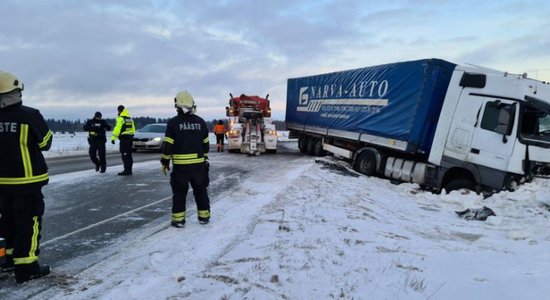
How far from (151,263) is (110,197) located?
4296mm

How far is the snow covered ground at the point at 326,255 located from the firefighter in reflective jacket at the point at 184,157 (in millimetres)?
312

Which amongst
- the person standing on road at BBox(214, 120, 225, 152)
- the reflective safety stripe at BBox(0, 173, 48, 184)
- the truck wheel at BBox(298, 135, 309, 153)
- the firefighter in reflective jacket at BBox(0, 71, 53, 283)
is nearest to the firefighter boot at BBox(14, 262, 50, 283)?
the firefighter in reflective jacket at BBox(0, 71, 53, 283)

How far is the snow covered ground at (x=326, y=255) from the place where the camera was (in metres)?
3.72

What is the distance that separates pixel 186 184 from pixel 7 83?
257 cm

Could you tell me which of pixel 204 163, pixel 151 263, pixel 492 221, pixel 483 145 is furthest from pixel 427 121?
pixel 151 263

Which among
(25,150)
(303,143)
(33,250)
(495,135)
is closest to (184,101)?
(25,150)

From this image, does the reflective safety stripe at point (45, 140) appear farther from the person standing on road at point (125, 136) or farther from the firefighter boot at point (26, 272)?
the person standing on road at point (125, 136)

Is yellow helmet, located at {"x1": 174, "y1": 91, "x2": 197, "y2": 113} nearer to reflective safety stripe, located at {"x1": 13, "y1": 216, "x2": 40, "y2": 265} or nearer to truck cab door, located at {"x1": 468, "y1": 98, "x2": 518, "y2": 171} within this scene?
reflective safety stripe, located at {"x1": 13, "y1": 216, "x2": 40, "y2": 265}

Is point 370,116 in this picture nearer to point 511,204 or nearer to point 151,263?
point 511,204

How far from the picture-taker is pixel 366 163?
44.2ft

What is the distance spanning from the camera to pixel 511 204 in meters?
8.09

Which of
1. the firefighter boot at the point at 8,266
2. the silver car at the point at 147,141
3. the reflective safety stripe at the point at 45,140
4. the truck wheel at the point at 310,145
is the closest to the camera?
the reflective safety stripe at the point at 45,140

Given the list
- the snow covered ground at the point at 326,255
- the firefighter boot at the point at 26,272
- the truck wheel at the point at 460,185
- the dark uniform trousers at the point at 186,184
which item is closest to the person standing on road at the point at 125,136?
the snow covered ground at the point at 326,255

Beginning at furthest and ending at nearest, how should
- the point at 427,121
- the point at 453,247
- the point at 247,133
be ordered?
the point at 247,133 < the point at 427,121 < the point at 453,247
